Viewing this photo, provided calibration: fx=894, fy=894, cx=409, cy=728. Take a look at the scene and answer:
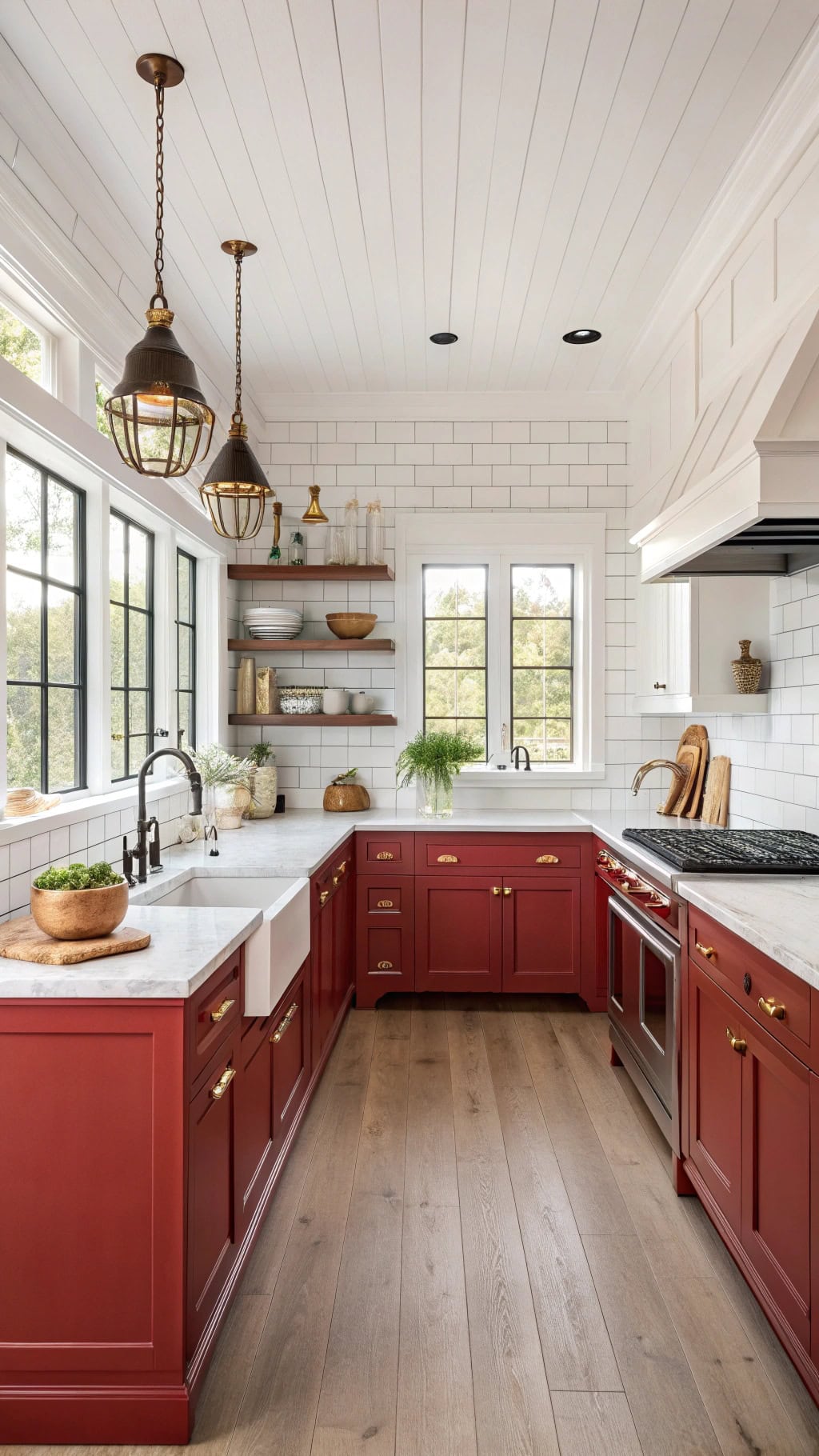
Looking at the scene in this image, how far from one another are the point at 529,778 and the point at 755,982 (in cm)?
276

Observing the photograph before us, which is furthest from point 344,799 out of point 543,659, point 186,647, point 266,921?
point 266,921

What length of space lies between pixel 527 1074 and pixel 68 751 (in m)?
2.11

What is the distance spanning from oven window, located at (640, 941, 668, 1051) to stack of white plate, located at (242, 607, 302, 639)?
8.18ft

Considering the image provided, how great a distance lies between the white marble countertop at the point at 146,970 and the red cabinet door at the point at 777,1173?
1.18 metres

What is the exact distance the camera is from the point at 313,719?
15.0ft

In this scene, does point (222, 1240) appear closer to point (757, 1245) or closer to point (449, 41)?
point (757, 1245)

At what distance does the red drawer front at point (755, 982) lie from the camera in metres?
1.73

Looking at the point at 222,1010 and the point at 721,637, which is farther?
the point at 721,637

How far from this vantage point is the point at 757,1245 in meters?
1.97

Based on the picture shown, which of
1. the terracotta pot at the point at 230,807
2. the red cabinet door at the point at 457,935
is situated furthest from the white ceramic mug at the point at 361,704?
the red cabinet door at the point at 457,935

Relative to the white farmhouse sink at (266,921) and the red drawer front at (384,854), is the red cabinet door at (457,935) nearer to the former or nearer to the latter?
the red drawer front at (384,854)

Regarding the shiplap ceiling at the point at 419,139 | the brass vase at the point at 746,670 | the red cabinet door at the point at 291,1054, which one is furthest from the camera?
the brass vase at the point at 746,670

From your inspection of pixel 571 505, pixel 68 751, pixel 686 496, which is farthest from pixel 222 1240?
pixel 571 505

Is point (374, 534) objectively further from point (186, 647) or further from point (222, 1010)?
point (222, 1010)
